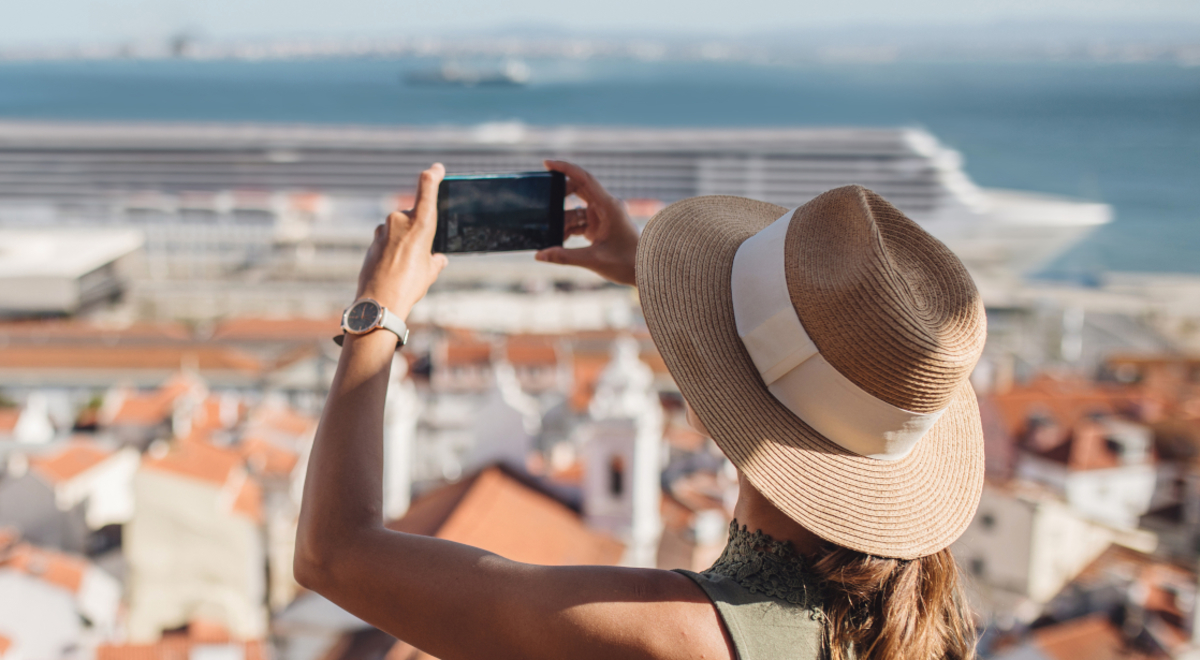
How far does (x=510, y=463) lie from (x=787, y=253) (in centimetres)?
521

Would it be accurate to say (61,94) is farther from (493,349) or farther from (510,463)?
(510,463)

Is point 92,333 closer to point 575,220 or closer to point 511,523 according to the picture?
point 511,523

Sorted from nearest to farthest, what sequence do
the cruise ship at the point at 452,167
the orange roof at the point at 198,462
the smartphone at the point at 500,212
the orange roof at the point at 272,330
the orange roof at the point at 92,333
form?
1. the smartphone at the point at 500,212
2. the orange roof at the point at 198,462
3. the orange roof at the point at 92,333
4. the orange roof at the point at 272,330
5. the cruise ship at the point at 452,167

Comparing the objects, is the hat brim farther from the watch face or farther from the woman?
the watch face

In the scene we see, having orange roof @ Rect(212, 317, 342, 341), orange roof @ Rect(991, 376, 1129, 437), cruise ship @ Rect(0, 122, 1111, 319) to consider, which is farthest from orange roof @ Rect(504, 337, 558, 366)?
cruise ship @ Rect(0, 122, 1111, 319)

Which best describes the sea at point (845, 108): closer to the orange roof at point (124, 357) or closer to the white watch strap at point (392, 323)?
the orange roof at point (124, 357)

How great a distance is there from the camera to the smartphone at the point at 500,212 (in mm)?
784

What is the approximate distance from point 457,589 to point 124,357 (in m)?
12.7

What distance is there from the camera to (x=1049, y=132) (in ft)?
159

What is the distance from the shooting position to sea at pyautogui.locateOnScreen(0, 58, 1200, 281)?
33.3 m

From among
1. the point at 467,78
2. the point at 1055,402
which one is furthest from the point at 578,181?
the point at 467,78

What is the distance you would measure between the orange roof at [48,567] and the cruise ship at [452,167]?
1576cm

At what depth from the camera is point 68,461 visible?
23.7 ft

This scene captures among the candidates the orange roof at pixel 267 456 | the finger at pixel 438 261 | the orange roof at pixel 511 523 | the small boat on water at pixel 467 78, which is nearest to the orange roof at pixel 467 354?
the orange roof at pixel 267 456
